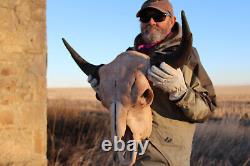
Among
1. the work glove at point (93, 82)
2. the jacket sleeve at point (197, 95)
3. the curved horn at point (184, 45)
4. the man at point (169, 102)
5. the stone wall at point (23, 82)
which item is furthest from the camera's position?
the stone wall at point (23, 82)

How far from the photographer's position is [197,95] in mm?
2473

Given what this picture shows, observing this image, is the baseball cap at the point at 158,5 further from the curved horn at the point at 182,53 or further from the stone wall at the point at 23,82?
the stone wall at the point at 23,82

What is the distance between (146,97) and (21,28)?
322cm

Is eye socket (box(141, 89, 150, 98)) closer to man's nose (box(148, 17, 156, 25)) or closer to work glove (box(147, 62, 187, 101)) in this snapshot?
work glove (box(147, 62, 187, 101))

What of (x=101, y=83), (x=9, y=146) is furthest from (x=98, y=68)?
(x=9, y=146)

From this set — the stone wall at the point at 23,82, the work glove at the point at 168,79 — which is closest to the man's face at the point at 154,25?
the work glove at the point at 168,79

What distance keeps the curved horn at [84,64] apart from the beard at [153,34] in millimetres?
518

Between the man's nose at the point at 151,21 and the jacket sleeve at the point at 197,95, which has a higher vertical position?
the man's nose at the point at 151,21

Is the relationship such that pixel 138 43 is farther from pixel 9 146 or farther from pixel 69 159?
pixel 69 159

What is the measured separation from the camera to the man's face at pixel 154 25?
8.65 feet

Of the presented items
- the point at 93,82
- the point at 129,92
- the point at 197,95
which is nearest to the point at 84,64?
the point at 93,82

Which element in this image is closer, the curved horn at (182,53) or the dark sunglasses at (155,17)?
the curved horn at (182,53)

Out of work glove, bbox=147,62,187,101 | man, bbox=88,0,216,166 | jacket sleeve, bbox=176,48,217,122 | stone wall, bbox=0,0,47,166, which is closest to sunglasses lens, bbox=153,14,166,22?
man, bbox=88,0,216,166

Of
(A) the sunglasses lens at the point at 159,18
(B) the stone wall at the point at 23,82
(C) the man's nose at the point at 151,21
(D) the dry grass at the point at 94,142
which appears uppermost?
(A) the sunglasses lens at the point at 159,18
